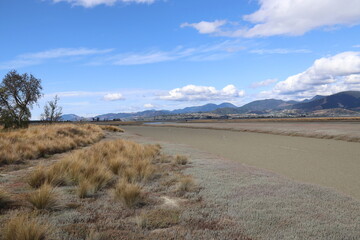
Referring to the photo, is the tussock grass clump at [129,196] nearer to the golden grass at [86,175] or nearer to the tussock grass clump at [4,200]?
the golden grass at [86,175]

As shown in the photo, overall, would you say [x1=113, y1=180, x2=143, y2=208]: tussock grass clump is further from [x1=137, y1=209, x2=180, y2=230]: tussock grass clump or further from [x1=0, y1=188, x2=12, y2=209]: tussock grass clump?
[x1=0, y1=188, x2=12, y2=209]: tussock grass clump

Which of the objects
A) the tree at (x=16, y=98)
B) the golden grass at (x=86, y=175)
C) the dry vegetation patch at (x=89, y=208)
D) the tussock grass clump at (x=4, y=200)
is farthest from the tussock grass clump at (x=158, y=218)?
the tree at (x=16, y=98)

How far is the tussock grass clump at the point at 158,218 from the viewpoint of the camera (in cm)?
581

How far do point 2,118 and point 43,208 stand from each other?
37.2m

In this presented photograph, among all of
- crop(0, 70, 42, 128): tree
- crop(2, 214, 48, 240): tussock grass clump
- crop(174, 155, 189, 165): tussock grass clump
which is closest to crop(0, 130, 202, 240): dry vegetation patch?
crop(2, 214, 48, 240): tussock grass clump

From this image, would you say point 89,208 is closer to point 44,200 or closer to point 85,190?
point 44,200

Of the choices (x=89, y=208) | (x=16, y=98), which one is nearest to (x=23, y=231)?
(x=89, y=208)

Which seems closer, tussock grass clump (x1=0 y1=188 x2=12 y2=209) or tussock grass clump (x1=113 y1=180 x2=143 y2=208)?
tussock grass clump (x1=0 y1=188 x2=12 y2=209)

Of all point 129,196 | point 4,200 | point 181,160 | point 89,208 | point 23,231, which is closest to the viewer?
point 23,231

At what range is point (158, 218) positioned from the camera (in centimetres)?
614

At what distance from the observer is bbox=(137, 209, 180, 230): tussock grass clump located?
5809 mm

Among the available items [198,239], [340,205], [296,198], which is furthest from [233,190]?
[198,239]

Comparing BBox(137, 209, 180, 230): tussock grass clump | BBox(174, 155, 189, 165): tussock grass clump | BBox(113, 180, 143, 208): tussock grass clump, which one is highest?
BBox(113, 180, 143, 208): tussock grass clump

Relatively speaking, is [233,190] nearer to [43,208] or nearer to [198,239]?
[198,239]
